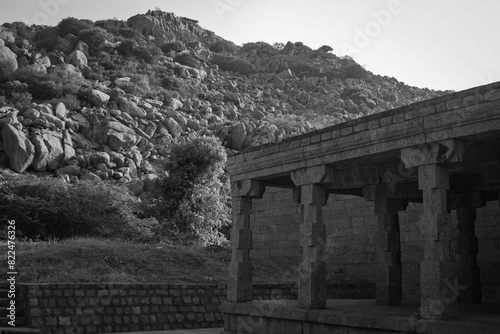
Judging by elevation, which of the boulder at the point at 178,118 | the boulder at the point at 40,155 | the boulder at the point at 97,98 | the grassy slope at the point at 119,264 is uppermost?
the boulder at the point at 97,98

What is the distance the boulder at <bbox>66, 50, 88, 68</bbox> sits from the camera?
57153 millimetres

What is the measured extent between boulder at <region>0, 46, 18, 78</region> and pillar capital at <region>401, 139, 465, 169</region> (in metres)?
47.2

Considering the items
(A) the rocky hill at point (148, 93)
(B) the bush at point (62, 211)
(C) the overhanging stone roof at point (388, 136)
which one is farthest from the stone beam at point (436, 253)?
(A) the rocky hill at point (148, 93)

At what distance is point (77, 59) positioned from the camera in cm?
5775

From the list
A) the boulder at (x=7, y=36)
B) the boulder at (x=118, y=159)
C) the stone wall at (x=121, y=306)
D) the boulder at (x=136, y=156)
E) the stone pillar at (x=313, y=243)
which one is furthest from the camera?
the boulder at (x=7, y=36)

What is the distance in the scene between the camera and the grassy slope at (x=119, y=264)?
1397cm

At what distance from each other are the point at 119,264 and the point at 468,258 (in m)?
9.04

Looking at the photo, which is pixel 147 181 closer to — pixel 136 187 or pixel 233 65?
pixel 136 187

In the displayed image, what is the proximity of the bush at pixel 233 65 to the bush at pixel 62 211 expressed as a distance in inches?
2151

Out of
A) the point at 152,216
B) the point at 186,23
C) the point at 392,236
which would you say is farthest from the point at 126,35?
the point at 392,236

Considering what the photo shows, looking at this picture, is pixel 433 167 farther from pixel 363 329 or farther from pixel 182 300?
pixel 182 300

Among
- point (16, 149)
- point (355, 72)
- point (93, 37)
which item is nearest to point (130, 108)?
point (16, 149)

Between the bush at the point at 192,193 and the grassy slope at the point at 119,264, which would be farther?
the bush at the point at 192,193

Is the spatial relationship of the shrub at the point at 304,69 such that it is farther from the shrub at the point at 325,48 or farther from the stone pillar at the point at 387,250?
the stone pillar at the point at 387,250
